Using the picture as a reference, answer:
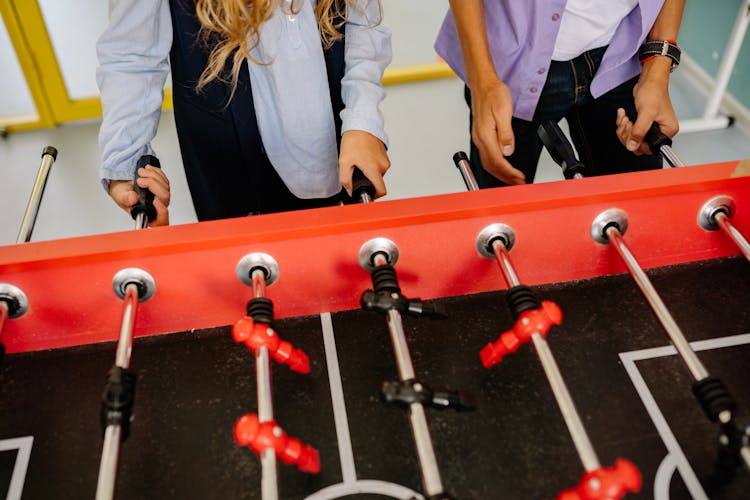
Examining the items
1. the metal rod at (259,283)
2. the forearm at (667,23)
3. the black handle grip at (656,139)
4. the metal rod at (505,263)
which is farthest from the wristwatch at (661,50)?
the metal rod at (259,283)

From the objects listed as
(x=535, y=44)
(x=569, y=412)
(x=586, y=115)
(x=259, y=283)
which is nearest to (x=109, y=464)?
(x=259, y=283)

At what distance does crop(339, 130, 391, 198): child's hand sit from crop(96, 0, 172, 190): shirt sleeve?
36 centimetres

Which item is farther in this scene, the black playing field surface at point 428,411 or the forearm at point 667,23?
the forearm at point 667,23

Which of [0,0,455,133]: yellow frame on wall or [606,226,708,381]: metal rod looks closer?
[606,226,708,381]: metal rod

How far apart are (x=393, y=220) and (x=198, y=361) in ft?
1.08

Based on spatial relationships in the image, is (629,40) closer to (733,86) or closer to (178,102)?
(178,102)

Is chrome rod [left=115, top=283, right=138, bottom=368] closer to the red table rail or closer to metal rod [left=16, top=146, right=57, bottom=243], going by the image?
the red table rail

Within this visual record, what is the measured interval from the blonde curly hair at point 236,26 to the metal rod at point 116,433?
45cm

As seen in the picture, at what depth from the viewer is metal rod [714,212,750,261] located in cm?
87

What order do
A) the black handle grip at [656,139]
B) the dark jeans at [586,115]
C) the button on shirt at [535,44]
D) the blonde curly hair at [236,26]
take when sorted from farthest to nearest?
the dark jeans at [586,115], the button on shirt at [535,44], the black handle grip at [656,139], the blonde curly hair at [236,26]

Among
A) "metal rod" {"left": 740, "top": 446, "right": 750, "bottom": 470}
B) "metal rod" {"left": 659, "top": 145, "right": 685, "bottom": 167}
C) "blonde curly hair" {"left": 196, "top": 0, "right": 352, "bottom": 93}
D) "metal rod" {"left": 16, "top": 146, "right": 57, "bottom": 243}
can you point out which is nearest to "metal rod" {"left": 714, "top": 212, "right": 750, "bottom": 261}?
"metal rod" {"left": 659, "top": 145, "right": 685, "bottom": 167}

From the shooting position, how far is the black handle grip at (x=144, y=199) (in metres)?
1.02

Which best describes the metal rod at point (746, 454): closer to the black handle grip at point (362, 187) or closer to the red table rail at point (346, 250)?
the red table rail at point (346, 250)

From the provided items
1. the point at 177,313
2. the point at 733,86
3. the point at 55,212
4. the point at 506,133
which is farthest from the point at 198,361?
the point at 733,86
